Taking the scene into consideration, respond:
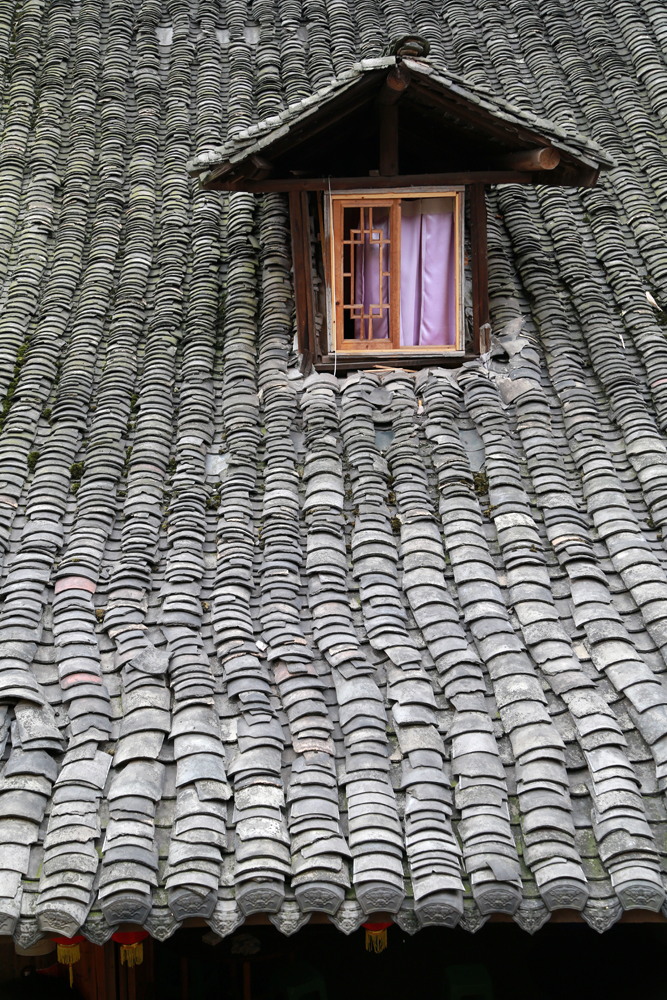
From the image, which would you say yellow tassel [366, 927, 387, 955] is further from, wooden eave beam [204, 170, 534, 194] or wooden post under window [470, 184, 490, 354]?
wooden eave beam [204, 170, 534, 194]

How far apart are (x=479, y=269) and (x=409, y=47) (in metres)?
1.61

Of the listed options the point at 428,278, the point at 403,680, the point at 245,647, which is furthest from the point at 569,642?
the point at 428,278

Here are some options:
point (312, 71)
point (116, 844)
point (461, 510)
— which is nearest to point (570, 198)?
point (312, 71)

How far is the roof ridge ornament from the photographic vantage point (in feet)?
19.2

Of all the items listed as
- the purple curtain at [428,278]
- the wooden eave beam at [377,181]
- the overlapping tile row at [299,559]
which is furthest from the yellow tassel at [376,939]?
the wooden eave beam at [377,181]

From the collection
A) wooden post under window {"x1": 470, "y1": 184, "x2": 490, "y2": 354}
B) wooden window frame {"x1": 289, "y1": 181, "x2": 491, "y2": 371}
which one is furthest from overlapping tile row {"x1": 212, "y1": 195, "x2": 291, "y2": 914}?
wooden post under window {"x1": 470, "y1": 184, "x2": 490, "y2": 354}

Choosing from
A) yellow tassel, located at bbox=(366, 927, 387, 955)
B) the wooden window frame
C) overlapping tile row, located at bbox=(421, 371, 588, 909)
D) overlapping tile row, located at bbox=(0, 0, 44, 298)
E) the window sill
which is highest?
overlapping tile row, located at bbox=(0, 0, 44, 298)

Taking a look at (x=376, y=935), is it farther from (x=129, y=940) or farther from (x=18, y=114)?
(x=18, y=114)

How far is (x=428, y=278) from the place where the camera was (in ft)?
22.3

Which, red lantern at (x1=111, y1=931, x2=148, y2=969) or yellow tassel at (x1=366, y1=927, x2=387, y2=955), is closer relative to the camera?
red lantern at (x1=111, y1=931, x2=148, y2=969)

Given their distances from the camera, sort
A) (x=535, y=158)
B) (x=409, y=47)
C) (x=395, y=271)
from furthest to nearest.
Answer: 1. (x=395, y=271)
2. (x=535, y=158)
3. (x=409, y=47)

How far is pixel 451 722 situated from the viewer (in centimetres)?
428

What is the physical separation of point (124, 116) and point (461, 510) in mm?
5934

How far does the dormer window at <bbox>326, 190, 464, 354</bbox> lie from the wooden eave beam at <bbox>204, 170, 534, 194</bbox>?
8 centimetres
